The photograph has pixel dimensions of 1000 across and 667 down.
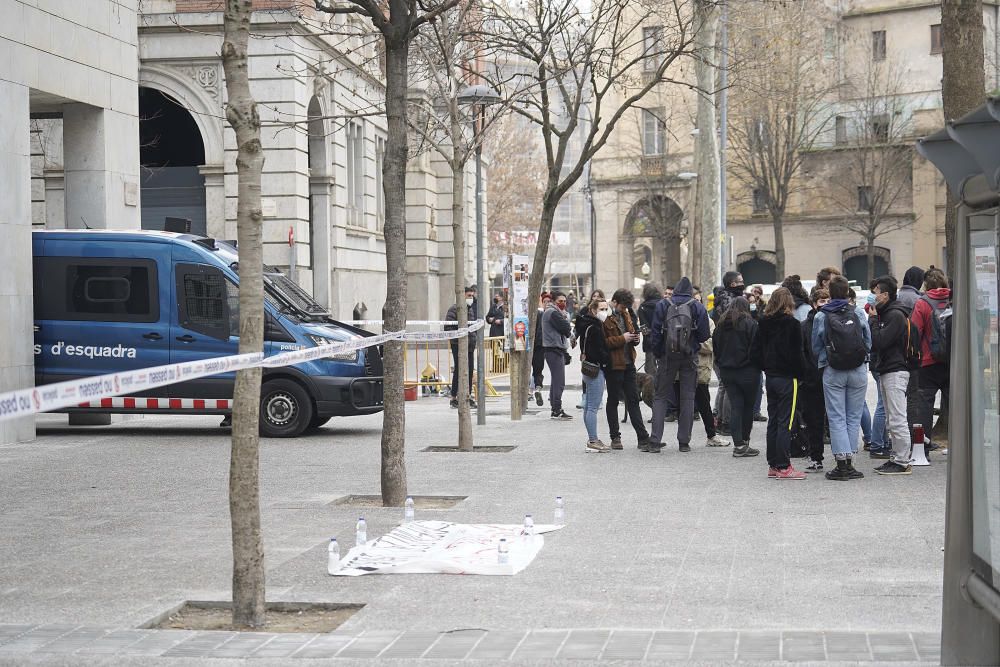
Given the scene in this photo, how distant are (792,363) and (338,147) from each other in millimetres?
22259

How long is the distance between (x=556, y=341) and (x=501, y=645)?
1343cm

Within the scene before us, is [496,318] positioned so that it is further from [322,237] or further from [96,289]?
[322,237]

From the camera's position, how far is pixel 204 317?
16.5m

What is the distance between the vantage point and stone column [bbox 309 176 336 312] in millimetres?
32219

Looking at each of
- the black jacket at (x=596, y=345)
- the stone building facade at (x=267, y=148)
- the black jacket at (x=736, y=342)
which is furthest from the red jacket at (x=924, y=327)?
the stone building facade at (x=267, y=148)

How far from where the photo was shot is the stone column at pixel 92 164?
18109 millimetres

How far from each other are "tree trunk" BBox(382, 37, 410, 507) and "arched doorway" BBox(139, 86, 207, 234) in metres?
20.2

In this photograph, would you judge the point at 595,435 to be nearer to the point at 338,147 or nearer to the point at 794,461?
the point at 794,461

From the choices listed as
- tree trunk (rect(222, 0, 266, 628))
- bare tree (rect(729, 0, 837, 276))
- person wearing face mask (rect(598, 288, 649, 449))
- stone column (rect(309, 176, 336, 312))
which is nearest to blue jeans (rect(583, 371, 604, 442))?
person wearing face mask (rect(598, 288, 649, 449))

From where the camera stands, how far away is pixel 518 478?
40.8ft

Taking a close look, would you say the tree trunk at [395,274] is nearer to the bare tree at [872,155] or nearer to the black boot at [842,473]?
the black boot at [842,473]

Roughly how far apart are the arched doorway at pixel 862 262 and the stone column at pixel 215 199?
1549 inches

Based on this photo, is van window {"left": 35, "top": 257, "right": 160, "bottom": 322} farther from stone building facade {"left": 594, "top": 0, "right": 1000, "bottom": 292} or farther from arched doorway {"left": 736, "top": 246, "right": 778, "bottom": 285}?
arched doorway {"left": 736, "top": 246, "right": 778, "bottom": 285}

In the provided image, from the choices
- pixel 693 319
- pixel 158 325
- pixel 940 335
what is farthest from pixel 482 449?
pixel 940 335
